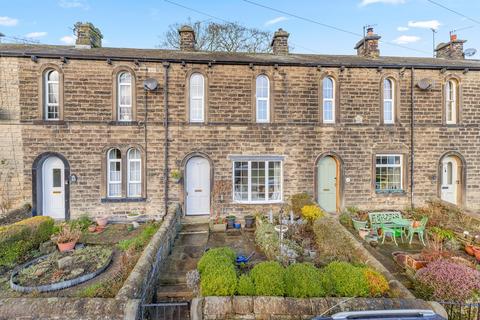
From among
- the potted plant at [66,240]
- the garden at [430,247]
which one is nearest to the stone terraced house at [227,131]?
the garden at [430,247]

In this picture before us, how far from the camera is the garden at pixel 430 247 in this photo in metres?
5.05

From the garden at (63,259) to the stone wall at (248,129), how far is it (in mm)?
2277

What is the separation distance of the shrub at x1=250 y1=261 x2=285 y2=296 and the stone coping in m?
0.20

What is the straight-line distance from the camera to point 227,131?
35.8 ft

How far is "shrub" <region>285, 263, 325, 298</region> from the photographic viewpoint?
459 cm

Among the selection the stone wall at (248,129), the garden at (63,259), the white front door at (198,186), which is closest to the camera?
the garden at (63,259)

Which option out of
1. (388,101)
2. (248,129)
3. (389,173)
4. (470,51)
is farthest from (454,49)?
(248,129)

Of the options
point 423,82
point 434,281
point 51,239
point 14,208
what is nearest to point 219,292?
point 434,281

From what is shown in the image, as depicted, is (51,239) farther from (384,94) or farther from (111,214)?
(384,94)

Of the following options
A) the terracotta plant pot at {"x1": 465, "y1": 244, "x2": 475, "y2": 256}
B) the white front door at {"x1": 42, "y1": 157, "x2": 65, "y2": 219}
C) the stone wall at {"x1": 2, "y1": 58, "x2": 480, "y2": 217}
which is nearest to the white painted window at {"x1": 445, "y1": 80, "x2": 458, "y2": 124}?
the stone wall at {"x1": 2, "y1": 58, "x2": 480, "y2": 217}

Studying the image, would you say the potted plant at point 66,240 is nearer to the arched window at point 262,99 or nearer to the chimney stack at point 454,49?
the arched window at point 262,99

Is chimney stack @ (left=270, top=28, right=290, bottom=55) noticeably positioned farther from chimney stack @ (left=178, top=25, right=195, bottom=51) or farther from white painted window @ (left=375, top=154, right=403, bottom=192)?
white painted window @ (left=375, top=154, right=403, bottom=192)

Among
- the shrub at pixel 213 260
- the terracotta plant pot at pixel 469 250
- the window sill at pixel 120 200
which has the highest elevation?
the window sill at pixel 120 200

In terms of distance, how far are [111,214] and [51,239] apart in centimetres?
259
